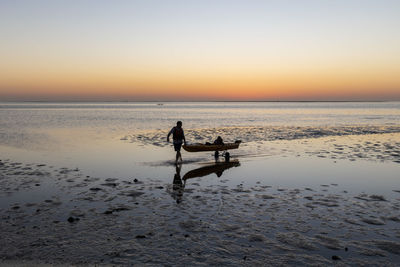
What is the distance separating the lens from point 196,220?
8508mm

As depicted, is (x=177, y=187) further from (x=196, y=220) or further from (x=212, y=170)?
(x=212, y=170)

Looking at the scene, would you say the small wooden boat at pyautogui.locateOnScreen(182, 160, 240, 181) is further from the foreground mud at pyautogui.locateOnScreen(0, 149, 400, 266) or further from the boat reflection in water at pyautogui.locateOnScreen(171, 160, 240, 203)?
the foreground mud at pyautogui.locateOnScreen(0, 149, 400, 266)

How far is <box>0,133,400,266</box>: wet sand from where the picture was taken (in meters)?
6.46

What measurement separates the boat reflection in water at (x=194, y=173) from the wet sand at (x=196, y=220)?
0.35 feet

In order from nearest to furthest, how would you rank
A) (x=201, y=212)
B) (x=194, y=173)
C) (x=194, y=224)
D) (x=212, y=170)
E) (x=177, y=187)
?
(x=194, y=224), (x=201, y=212), (x=177, y=187), (x=194, y=173), (x=212, y=170)

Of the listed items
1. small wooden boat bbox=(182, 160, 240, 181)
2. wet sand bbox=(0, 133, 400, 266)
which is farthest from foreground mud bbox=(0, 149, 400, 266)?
small wooden boat bbox=(182, 160, 240, 181)

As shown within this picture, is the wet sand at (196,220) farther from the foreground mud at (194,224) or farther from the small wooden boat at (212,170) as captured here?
the small wooden boat at (212,170)

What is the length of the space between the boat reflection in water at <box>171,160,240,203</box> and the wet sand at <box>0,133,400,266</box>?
0.35ft

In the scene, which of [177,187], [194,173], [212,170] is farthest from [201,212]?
[212,170]

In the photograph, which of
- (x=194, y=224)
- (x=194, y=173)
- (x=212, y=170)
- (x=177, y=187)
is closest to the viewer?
(x=194, y=224)

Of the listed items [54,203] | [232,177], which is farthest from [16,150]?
[232,177]

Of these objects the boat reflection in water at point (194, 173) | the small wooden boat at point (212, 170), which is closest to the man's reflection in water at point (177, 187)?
the boat reflection in water at point (194, 173)

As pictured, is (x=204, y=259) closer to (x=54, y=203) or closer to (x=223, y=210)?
(x=223, y=210)

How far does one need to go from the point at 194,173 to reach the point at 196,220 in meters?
6.50
